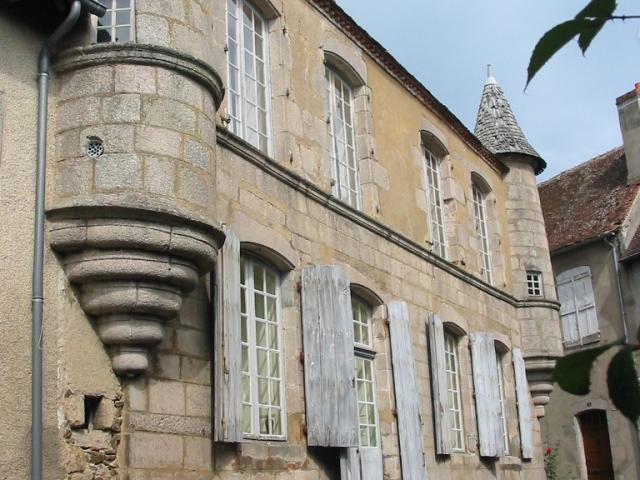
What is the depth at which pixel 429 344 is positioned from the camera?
11.3 metres

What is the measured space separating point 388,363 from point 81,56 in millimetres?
5282

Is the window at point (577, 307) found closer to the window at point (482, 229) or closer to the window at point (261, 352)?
the window at point (482, 229)

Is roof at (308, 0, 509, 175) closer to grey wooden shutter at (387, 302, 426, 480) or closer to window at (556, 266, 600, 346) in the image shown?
grey wooden shutter at (387, 302, 426, 480)

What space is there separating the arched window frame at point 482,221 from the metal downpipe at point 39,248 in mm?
9172

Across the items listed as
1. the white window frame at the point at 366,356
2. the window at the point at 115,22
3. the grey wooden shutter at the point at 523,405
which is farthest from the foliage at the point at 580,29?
the grey wooden shutter at the point at 523,405

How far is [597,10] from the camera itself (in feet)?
3.54

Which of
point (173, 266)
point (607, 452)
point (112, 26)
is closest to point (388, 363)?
point (173, 266)

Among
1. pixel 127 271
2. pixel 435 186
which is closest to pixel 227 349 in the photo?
pixel 127 271

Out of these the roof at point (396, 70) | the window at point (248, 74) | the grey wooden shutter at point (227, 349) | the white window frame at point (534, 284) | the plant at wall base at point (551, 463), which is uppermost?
the roof at point (396, 70)

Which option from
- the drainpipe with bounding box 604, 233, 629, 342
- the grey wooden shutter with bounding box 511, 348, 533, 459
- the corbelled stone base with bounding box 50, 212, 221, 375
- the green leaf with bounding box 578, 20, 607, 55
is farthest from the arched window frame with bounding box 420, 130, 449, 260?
the green leaf with bounding box 578, 20, 607, 55

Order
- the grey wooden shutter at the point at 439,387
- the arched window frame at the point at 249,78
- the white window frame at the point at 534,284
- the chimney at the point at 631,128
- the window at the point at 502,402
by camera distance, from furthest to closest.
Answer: the chimney at the point at 631,128, the white window frame at the point at 534,284, the window at the point at 502,402, the grey wooden shutter at the point at 439,387, the arched window frame at the point at 249,78

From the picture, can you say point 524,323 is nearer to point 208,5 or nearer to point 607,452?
point 607,452

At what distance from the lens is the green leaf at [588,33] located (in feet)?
3.56

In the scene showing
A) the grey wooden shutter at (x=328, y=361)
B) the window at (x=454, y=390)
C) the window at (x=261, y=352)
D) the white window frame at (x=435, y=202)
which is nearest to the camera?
the window at (x=261, y=352)
